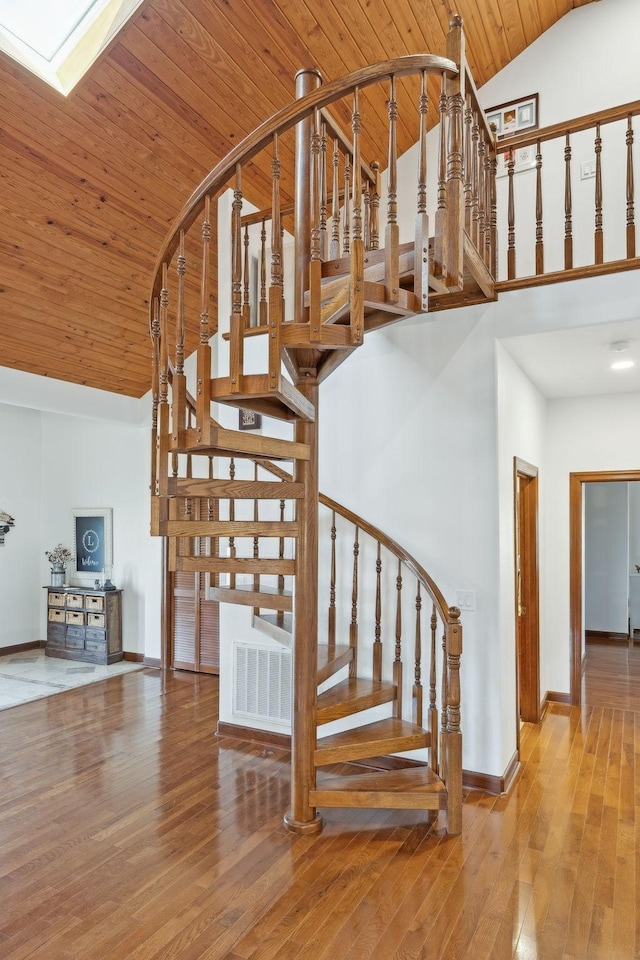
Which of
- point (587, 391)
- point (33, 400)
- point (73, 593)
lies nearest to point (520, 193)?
point (587, 391)

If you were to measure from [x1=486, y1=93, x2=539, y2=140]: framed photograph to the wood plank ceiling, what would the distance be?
30 centimetres

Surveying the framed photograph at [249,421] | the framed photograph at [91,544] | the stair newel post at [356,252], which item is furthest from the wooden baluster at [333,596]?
the framed photograph at [91,544]

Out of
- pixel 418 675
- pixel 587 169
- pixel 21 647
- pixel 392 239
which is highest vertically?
pixel 587 169

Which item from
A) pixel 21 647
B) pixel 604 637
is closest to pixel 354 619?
pixel 604 637

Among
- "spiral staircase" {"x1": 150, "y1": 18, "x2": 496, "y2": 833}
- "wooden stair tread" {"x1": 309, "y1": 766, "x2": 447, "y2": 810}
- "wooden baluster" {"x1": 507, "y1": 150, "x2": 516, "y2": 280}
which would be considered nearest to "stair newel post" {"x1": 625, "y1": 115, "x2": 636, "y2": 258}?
"wooden baluster" {"x1": 507, "y1": 150, "x2": 516, "y2": 280}

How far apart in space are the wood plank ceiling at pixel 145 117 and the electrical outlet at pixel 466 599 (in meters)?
3.62

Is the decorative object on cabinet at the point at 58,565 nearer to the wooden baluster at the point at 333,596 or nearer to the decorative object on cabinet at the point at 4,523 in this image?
the decorative object on cabinet at the point at 4,523

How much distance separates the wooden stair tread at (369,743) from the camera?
10.2ft

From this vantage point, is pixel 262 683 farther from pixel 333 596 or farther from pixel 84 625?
pixel 84 625

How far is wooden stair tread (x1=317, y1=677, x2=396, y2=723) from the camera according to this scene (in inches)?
127

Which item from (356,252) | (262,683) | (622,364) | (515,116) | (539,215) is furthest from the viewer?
(515,116)

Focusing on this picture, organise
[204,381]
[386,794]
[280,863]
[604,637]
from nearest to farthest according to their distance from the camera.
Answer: [204,381] < [280,863] < [386,794] < [604,637]

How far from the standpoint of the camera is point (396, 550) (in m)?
3.60

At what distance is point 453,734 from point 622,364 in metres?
2.71
